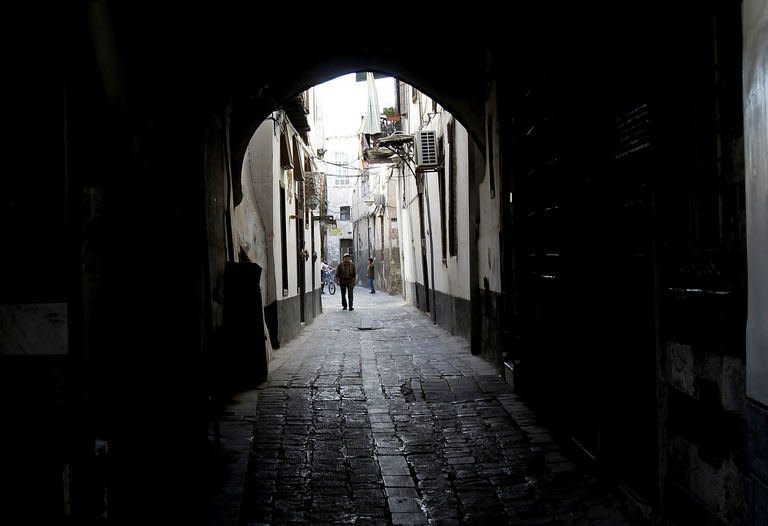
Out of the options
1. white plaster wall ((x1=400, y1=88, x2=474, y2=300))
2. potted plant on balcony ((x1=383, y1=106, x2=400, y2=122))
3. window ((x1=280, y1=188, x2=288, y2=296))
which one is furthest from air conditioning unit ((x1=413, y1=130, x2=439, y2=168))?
potted plant on balcony ((x1=383, y1=106, x2=400, y2=122))

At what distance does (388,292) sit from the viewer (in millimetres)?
33719

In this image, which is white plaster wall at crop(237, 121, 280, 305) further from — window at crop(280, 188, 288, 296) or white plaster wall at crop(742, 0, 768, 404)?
white plaster wall at crop(742, 0, 768, 404)

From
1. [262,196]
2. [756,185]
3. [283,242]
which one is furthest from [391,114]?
[756,185]

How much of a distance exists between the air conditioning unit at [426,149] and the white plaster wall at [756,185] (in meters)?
12.0

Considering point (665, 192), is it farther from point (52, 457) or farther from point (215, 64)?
point (215, 64)

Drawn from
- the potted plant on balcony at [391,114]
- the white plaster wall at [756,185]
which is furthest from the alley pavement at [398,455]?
the potted plant on balcony at [391,114]

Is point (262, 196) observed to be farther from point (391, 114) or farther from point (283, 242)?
point (391, 114)

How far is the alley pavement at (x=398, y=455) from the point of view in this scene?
4242 mm

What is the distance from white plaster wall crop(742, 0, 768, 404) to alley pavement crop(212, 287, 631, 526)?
1710mm

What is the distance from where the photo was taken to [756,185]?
2.60m

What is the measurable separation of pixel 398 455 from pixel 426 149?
10.0m

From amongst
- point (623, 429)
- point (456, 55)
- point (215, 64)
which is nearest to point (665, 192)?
point (623, 429)

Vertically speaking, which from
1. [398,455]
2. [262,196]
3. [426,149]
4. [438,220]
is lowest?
[398,455]

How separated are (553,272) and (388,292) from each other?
1089 inches
